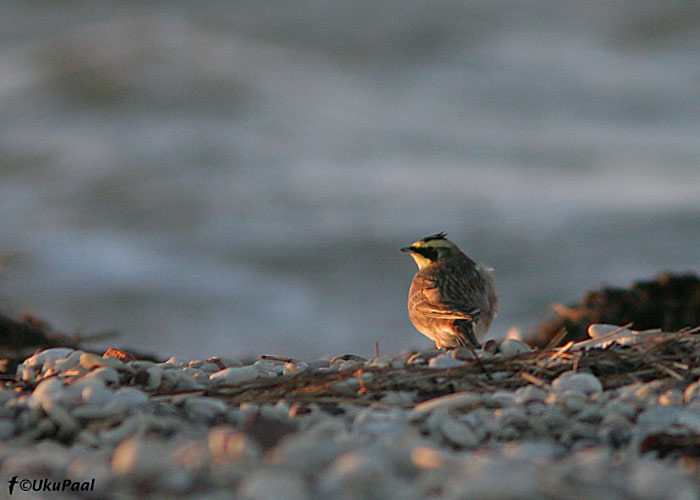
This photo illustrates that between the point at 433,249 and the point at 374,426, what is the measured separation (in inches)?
202

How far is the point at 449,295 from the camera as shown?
718cm

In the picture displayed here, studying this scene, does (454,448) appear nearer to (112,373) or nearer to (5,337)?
(112,373)

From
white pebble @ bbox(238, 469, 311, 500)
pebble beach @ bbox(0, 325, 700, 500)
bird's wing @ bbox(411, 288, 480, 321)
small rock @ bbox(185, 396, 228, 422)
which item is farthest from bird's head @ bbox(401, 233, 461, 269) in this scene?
white pebble @ bbox(238, 469, 311, 500)

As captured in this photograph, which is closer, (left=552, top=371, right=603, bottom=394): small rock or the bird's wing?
(left=552, top=371, right=603, bottom=394): small rock

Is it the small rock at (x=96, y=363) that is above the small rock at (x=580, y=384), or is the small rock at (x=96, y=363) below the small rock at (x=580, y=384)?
above

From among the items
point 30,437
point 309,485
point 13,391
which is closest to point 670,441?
point 309,485

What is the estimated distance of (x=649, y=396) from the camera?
3680 millimetres

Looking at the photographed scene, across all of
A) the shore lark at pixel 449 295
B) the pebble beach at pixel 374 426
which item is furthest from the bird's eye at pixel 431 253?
the pebble beach at pixel 374 426

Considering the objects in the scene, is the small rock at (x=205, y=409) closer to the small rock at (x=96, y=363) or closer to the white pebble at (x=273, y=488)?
the small rock at (x=96, y=363)

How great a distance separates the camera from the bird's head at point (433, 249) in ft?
26.5

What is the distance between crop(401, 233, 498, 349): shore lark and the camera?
22.6ft

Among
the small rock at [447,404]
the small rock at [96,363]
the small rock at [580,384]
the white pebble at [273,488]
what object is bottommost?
the white pebble at [273,488]

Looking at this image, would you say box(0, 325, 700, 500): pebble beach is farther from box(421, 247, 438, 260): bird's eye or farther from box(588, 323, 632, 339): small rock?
box(421, 247, 438, 260): bird's eye

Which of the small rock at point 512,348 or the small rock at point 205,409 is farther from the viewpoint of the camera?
the small rock at point 512,348
